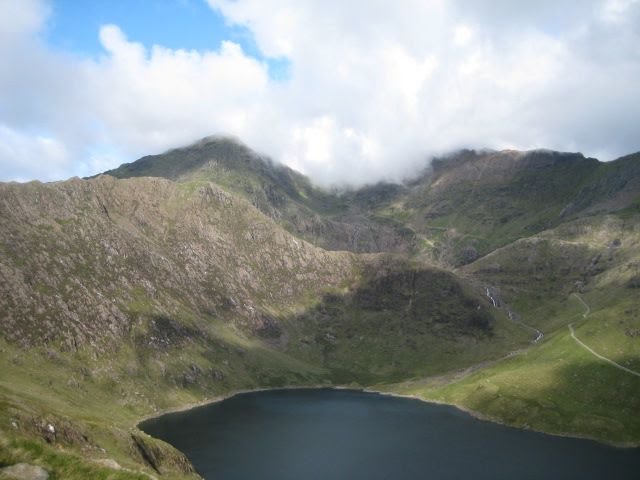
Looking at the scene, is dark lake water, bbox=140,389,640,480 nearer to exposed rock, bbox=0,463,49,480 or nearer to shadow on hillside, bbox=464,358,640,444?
shadow on hillside, bbox=464,358,640,444

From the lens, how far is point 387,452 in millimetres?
163625

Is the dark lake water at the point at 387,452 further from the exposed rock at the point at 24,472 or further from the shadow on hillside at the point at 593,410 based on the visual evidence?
the exposed rock at the point at 24,472

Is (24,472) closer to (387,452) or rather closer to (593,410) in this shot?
(387,452)

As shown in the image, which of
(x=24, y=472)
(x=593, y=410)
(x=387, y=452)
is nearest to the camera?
(x=24, y=472)

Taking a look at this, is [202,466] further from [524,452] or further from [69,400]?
[524,452]

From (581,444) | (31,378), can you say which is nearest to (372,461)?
(581,444)

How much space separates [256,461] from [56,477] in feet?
426

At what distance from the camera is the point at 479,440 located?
175500 millimetres

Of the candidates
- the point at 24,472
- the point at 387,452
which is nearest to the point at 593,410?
the point at 387,452

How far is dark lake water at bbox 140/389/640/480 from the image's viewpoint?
142 m

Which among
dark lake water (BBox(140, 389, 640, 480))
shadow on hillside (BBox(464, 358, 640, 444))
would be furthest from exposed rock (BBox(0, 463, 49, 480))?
shadow on hillside (BBox(464, 358, 640, 444))

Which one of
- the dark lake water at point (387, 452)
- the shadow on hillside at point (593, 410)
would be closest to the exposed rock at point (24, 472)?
the dark lake water at point (387, 452)

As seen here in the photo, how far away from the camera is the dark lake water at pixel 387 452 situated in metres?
142

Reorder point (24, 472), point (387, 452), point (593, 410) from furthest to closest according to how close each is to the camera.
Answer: point (593, 410), point (387, 452), point (24, 472)
